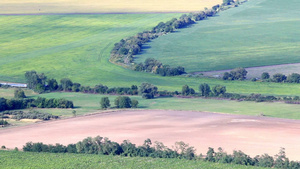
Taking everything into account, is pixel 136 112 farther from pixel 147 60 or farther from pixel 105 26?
pixel 105 26

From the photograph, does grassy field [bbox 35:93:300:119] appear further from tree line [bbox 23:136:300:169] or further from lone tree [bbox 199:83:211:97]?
tree line [bbox 23:136:300:169]

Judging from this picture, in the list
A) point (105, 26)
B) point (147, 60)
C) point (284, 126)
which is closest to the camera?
point (284, 126)

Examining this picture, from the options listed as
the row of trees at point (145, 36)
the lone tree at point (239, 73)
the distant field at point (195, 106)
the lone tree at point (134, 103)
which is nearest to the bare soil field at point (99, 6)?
the row of trees at point (145, 36)

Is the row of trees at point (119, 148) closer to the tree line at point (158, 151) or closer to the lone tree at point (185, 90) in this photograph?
the tree line at point (158, 151)

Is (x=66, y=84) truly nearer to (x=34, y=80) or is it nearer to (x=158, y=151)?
(x=34, y=80)

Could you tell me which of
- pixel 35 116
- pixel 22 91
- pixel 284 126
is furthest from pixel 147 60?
pixel 284 126
